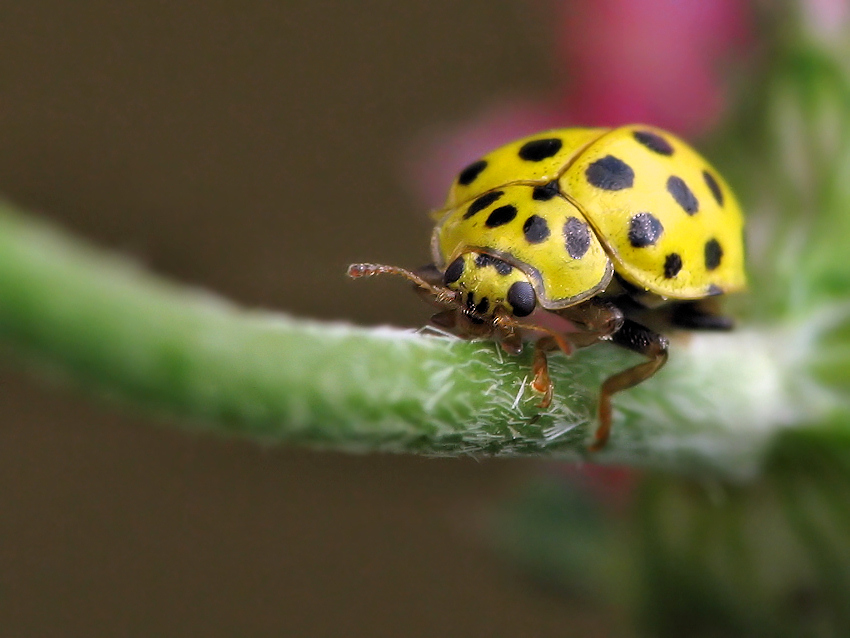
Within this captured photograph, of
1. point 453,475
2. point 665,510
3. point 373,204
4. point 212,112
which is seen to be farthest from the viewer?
point 212,112

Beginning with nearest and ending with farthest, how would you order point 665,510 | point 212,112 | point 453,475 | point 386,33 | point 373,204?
1. point 665,510
2. point 453,475
3. point 373,204
4. point 212,112
5. point 386,33

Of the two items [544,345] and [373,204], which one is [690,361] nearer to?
[544,345]

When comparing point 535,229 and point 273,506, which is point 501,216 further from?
point 273,506

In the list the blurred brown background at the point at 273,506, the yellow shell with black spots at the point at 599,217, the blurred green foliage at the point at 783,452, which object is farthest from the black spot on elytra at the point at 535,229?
the blurred brown background at the point at 273,506

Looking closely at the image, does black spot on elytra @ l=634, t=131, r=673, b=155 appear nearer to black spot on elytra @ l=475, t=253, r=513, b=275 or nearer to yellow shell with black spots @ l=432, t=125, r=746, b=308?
yellow shell with black spots @ l=432, t=125, r=746, b=308

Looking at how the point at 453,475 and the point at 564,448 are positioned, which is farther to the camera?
the point at 453,475

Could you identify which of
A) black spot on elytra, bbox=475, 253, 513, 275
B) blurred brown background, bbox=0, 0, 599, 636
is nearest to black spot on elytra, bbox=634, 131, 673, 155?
black spot on elytra, bbox=475, 253, 513, 275

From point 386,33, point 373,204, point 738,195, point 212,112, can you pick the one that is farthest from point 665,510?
point 386,33
